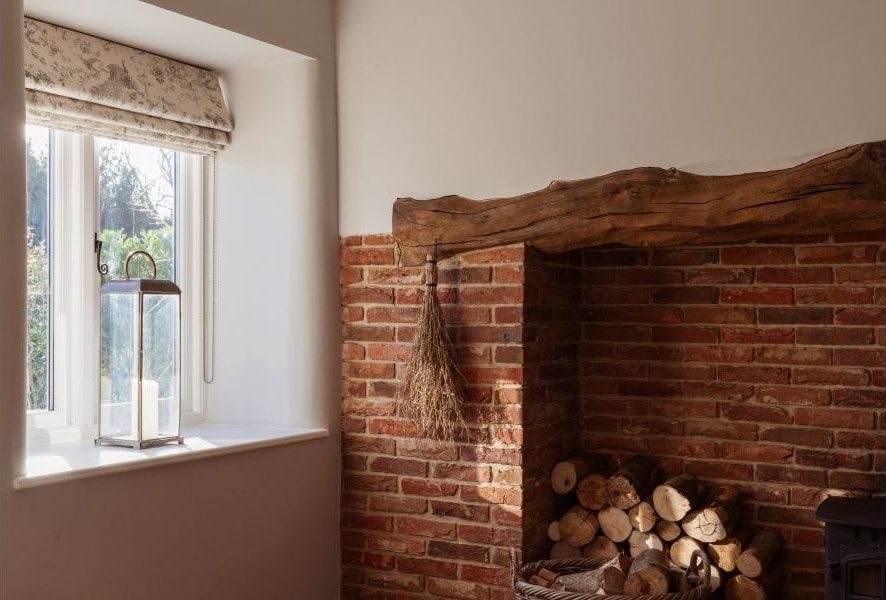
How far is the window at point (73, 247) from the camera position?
337 centimetres

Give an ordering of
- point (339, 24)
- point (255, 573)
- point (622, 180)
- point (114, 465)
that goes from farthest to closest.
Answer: point (339, 24), point (255, 573), point (622, 180), point (114, 465)

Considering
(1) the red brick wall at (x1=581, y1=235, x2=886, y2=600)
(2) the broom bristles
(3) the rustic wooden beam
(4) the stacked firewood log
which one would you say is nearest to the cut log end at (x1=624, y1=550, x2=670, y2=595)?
(4) the stacked firewood log

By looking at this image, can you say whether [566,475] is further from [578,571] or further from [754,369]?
[754,369]

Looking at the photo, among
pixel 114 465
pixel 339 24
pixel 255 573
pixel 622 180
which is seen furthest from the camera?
pixel 339 24

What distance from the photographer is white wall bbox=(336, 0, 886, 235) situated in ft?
9.86

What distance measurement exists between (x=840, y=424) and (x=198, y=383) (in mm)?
2463

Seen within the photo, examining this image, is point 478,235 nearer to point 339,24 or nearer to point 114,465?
point 339,24

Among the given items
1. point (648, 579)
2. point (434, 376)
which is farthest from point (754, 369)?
point (434, 376)

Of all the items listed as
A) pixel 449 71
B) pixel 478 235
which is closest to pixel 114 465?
pixel 478 235

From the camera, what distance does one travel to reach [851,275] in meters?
3.32

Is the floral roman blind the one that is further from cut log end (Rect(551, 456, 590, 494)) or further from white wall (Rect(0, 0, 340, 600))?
cut log end (Rect(551, 456, 590, 494))

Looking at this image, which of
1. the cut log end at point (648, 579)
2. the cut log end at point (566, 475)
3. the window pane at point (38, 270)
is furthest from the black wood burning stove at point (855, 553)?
the window pane at point (38, 270)

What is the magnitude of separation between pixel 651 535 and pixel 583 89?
5.26 feet

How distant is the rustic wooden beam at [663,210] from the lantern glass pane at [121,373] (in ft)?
3.38
